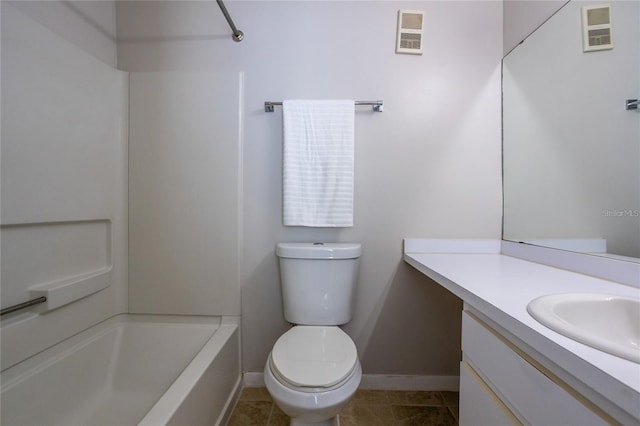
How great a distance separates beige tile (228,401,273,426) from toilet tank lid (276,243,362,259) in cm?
77

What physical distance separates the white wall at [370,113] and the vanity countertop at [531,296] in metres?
0.18

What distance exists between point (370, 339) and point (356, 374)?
1.60 feet

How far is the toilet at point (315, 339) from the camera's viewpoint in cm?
81

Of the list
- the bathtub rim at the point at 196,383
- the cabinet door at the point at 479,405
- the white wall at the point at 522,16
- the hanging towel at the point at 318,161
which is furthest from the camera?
the hanging towel at the point at 318,161

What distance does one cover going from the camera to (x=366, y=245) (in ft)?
4.38

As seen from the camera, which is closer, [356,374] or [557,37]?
[356,374]

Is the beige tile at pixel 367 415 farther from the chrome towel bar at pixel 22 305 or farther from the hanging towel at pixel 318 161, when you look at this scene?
the chrome towel bar at pixel 22 305

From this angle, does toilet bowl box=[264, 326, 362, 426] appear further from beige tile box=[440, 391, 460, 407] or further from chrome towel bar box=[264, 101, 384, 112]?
chrome towel bar box=[264, 101, 384, 112]

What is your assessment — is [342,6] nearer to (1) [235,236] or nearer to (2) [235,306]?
(1) [235,236]

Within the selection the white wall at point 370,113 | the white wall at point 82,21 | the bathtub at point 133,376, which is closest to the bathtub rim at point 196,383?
the bathtub at point 133,376

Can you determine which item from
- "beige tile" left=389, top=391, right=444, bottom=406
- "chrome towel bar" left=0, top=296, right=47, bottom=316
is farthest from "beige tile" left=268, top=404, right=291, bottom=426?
"chrome towel bar" left=0, top=296, right=47, bottom=316

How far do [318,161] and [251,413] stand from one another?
1.29m

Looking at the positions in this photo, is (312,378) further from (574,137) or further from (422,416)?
(574,137)

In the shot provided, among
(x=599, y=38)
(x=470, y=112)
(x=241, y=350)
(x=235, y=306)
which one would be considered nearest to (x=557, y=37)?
(x=599, y=38)
